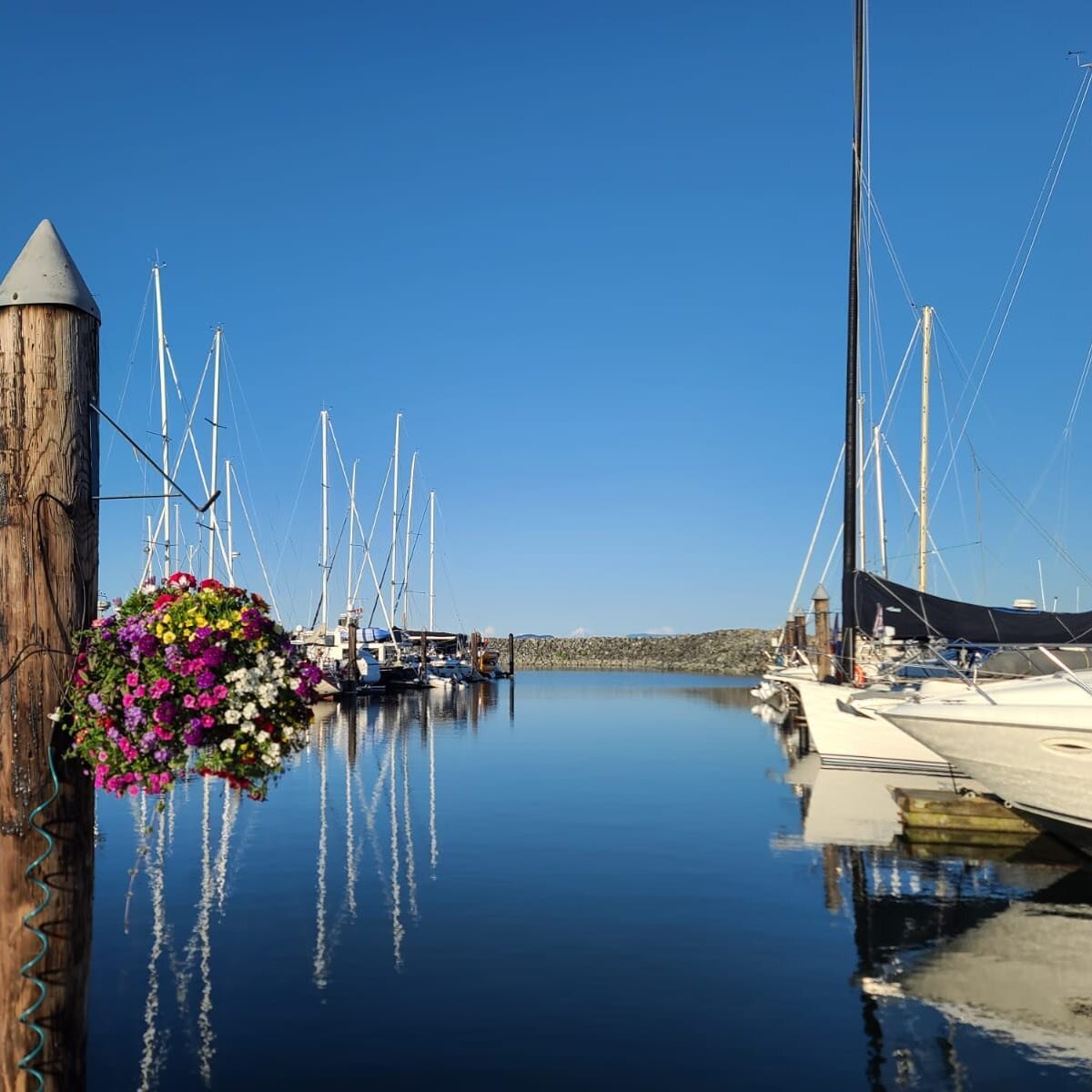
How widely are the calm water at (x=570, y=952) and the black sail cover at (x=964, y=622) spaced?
3.82 metres

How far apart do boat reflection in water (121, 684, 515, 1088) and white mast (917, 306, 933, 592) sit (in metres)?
16.5

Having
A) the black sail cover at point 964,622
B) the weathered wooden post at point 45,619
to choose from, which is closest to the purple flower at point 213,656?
the weathered wooden post at point 45,619

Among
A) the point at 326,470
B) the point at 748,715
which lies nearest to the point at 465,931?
the point at 748,715

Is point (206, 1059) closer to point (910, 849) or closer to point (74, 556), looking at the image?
point (74, 556)

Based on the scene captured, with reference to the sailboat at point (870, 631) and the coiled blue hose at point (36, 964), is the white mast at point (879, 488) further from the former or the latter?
the coiled blue hose at point (36, 964)

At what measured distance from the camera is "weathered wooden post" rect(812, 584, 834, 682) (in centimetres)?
2955

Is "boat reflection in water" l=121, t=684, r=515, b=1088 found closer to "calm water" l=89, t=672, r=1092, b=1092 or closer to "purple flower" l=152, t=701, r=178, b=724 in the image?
"calm water" l=89, t=672, r=1092, b=1092

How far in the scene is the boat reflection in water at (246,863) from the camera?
9.46 metres

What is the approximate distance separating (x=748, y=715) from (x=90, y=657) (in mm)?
48676

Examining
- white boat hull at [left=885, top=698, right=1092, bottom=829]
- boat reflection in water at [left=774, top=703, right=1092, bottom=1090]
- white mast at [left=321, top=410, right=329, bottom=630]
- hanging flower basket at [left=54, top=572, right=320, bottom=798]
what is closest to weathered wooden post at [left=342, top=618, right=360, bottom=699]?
white mast at [left=321, top=410, right=329, bottom=630]

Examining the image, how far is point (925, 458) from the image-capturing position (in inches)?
1352

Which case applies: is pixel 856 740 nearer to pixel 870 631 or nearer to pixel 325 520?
pixel 870 631

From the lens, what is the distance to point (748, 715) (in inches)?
2040

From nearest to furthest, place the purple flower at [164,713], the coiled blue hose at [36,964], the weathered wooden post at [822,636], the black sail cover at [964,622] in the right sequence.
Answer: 1. the coiled blue hose at [36,964]
2. the purple flower at [164,713]
3. the black sail cover at [964,622]
4. the weathered wooden post at [822,636]
